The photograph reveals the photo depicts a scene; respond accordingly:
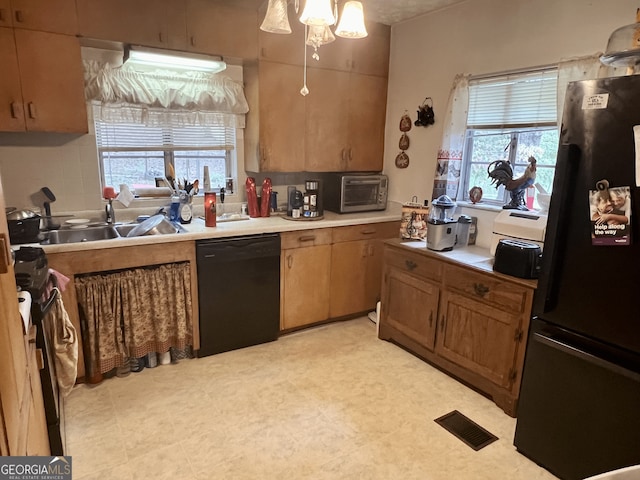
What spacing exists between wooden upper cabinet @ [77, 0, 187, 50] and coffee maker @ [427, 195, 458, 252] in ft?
6.94

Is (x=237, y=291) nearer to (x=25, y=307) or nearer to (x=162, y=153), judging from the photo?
(x=162, y=153)

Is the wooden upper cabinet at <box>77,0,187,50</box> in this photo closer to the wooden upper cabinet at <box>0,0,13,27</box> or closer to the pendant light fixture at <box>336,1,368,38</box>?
the wooden upper cabinet at <box>0,0,13,27</box>

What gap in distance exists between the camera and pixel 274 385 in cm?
270

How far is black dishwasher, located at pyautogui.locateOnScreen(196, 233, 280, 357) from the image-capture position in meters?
2.88

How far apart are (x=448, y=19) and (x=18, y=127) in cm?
311

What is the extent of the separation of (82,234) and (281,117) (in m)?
1.72

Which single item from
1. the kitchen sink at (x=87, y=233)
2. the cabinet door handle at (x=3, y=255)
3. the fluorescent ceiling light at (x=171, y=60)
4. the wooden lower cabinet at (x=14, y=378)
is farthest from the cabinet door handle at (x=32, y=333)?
the fluorescent ceiling light at (x=171, y=60)

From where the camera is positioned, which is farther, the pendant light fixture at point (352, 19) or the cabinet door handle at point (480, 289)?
the cabinet door handle at point (480, 289)

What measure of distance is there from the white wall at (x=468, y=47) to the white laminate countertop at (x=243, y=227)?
0.46m

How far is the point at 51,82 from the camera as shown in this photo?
2510mm

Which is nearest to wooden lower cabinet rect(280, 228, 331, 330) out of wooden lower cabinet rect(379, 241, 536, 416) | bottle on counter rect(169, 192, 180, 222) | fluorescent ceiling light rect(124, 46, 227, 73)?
wooden lower cabinet rect(379, 241, 536, 416)

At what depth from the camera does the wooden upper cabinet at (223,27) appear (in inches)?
113

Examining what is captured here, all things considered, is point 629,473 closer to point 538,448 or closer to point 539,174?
point 538,448

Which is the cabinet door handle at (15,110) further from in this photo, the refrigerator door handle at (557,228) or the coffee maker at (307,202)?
the refrigerator door handle at (557,228)
